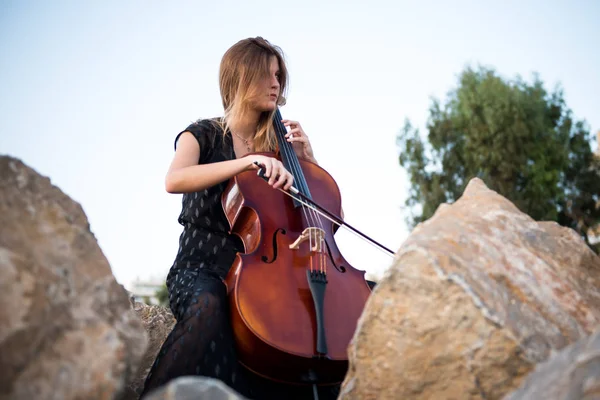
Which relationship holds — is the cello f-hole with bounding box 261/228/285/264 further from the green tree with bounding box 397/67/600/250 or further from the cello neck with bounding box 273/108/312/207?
the green tree with bounding box 397/67/600/250

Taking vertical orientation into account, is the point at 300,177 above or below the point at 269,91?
below

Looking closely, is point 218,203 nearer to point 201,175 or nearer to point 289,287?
point 201,175

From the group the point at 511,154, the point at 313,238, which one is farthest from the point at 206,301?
the point at 511,154

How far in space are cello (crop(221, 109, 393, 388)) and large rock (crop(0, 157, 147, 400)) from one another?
29.2 inches

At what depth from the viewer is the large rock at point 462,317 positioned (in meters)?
1.30

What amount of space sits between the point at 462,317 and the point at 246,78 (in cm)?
184

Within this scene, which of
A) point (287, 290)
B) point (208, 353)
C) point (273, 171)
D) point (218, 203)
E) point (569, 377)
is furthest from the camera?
point (218, 203)

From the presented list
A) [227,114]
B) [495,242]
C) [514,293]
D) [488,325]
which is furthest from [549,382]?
[227,114]

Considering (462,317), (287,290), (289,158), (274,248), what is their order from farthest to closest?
(289,158) → (274,248) → (287,290) → (462,317)

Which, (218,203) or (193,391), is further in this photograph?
(218,203)

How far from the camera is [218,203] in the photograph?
8.63 ft

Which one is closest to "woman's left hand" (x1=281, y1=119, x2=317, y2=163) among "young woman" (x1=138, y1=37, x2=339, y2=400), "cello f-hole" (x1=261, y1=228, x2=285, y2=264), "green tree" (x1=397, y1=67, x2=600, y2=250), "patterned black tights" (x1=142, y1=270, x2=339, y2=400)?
"young woman" (x1=138, y1=37, x2=339, y2=400)

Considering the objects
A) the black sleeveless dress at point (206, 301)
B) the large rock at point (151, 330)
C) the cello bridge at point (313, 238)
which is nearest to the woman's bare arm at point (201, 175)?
the black sleeveless dress at point (206, 301)

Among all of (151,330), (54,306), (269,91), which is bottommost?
(151,330)
